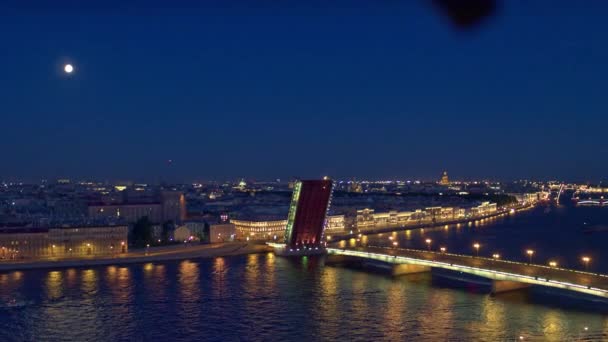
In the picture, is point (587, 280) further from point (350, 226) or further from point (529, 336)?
point (350, 226)

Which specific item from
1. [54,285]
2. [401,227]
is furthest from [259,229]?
[54,285]

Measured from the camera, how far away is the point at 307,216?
1661 centimetres

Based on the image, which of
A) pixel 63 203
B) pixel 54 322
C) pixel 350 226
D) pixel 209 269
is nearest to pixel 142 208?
pixel 63 203

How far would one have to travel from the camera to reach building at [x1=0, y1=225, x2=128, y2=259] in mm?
15133

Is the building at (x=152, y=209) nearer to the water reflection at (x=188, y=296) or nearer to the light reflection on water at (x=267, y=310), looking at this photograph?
the water reflection at (x=188, y=296)

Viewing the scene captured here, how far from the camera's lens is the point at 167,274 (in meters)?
12.9

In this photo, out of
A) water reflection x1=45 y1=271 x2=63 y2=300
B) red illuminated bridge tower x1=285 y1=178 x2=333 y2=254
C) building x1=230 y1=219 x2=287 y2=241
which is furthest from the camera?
building x1=230 y1=219 x2=287 y2=241

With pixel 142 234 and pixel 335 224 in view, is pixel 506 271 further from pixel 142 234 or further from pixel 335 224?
pixel 335 224

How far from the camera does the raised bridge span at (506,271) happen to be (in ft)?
31.7

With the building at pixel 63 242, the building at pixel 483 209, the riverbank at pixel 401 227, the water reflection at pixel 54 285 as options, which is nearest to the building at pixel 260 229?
the riverbank at pixel 401 227

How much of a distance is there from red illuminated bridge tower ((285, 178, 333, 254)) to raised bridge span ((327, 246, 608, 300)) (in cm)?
267

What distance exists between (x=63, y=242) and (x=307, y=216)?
5456mm

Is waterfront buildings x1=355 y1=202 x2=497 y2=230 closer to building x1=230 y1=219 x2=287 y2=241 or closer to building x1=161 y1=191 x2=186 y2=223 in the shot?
building x1=230 y1=219 x2=287 y2=241

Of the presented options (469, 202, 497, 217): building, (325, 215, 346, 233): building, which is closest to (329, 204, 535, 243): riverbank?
(469, 202, 497, 217): building
